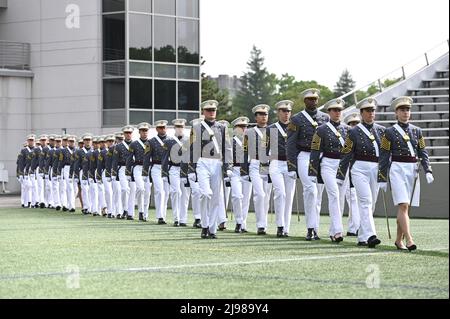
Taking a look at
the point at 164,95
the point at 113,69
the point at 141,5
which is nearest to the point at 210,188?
the point at 113,69

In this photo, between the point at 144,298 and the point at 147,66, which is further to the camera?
the point at 147,66

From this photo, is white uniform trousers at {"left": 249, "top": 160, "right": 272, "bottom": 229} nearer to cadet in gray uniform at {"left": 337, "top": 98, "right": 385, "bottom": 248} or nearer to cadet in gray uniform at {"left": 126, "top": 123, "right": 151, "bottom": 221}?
cadet in gray uniform at {"left": 337, "top": 98, "right": 385, "bottom": 248}

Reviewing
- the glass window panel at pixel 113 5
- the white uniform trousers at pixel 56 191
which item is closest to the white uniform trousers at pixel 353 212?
the white uniform trousers at pixel 56 191

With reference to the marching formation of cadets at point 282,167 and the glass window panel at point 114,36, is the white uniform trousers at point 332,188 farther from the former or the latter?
the glass window panel at point 114,36

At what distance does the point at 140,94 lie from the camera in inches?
1764

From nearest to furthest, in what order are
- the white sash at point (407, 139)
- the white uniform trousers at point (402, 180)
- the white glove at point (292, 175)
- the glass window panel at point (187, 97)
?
the white uniform trousers at point (402, 180) → the white sash at point (407, 139) → the white glove at point (292, 175) → the glass window panel at point (187, 97)

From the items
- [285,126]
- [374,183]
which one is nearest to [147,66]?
[285,126]

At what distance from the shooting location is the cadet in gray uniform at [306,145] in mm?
15758

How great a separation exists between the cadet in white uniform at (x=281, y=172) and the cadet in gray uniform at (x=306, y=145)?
83cm

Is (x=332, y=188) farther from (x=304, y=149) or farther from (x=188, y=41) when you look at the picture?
(x=188, y=41)

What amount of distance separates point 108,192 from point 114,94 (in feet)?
62.2

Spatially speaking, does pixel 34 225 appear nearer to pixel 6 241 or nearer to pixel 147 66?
pixel 6 241
